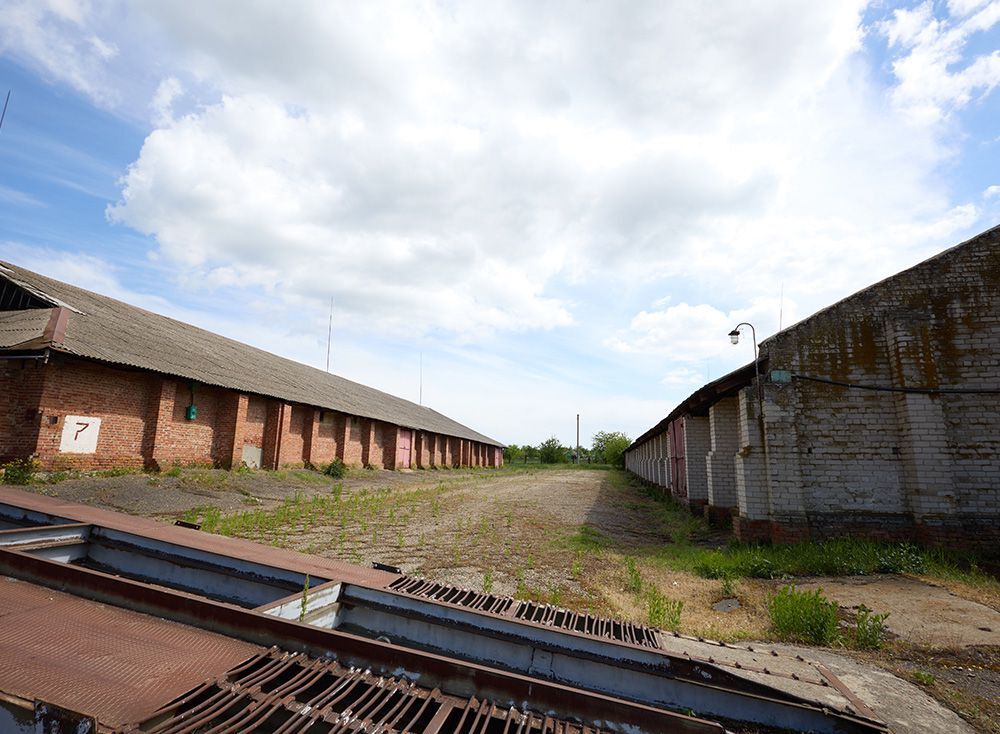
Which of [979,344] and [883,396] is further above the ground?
[979,344]

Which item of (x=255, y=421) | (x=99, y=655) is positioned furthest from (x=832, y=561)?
(x=255, y=421)

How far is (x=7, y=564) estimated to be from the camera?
266 cm

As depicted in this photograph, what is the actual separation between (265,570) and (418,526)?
258 inches

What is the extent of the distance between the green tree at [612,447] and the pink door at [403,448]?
16707 millimetres

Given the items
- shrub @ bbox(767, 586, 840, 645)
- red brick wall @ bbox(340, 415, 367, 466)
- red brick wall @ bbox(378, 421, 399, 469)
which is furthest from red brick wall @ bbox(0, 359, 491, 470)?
shrub @ bbox(767, 586, 840, 645)

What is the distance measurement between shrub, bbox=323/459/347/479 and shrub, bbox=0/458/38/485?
31.2 feet

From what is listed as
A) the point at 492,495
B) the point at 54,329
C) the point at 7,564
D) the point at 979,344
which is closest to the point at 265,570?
the point at 7,564

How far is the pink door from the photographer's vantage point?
26.3 m

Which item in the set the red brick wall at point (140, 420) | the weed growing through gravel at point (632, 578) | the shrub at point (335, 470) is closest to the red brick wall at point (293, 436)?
the red brick wall at point (140, 420)

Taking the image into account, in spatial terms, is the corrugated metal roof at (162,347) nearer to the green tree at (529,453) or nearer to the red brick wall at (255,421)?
the red brick wall at (255,421)

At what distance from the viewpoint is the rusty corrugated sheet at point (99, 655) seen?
1.65 meters

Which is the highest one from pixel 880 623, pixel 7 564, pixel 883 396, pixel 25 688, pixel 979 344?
pixel 979 344

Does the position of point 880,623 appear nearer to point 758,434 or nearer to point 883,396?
point 758,434

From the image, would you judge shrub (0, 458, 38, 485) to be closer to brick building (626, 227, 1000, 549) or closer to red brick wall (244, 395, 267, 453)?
red brick wall (244, 395, 267, 453)
